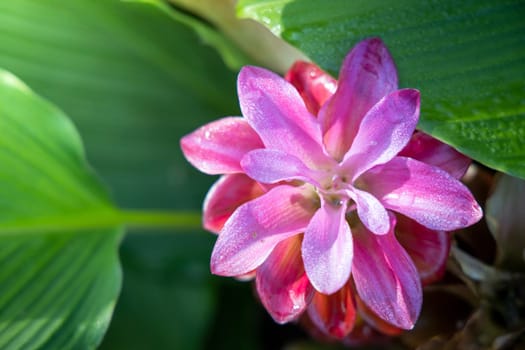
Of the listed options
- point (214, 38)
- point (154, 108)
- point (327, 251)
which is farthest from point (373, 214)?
point (154, 108)

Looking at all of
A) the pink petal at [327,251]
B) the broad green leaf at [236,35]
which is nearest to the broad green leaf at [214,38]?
the broad green leaf at [236,35]

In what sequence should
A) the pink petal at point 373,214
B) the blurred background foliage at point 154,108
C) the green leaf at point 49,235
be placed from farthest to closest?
the blurred background foliage at point 154,108 < the green leaf at point 49,235 < the pink petal at point 373,214

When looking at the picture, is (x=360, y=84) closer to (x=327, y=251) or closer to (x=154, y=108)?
(x=327, y=251)

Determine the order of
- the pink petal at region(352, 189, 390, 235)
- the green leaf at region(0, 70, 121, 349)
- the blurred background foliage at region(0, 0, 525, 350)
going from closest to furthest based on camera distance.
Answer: the pink petal at region(352, 189, 390, 235) < the green leaf at region(0, 70, 121, 349) < the blurred background foliage at region(0, 0, 525, 350)

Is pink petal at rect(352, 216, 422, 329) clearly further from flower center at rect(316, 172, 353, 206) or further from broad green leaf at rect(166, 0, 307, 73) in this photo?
broad green leaf at rect(166, 0, 307, 73)

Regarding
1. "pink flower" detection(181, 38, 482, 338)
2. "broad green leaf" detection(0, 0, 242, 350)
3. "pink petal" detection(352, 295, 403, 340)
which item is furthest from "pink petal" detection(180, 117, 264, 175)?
"broad green leaf" detection(0, 0, 242, 350)

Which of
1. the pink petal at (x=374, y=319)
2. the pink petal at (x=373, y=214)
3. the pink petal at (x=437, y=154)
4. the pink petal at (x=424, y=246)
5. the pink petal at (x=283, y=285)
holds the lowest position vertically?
the pink petal at (x=374, y=319)

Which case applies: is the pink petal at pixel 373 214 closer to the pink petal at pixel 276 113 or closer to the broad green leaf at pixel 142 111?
the pink petal at pixel 276 113
